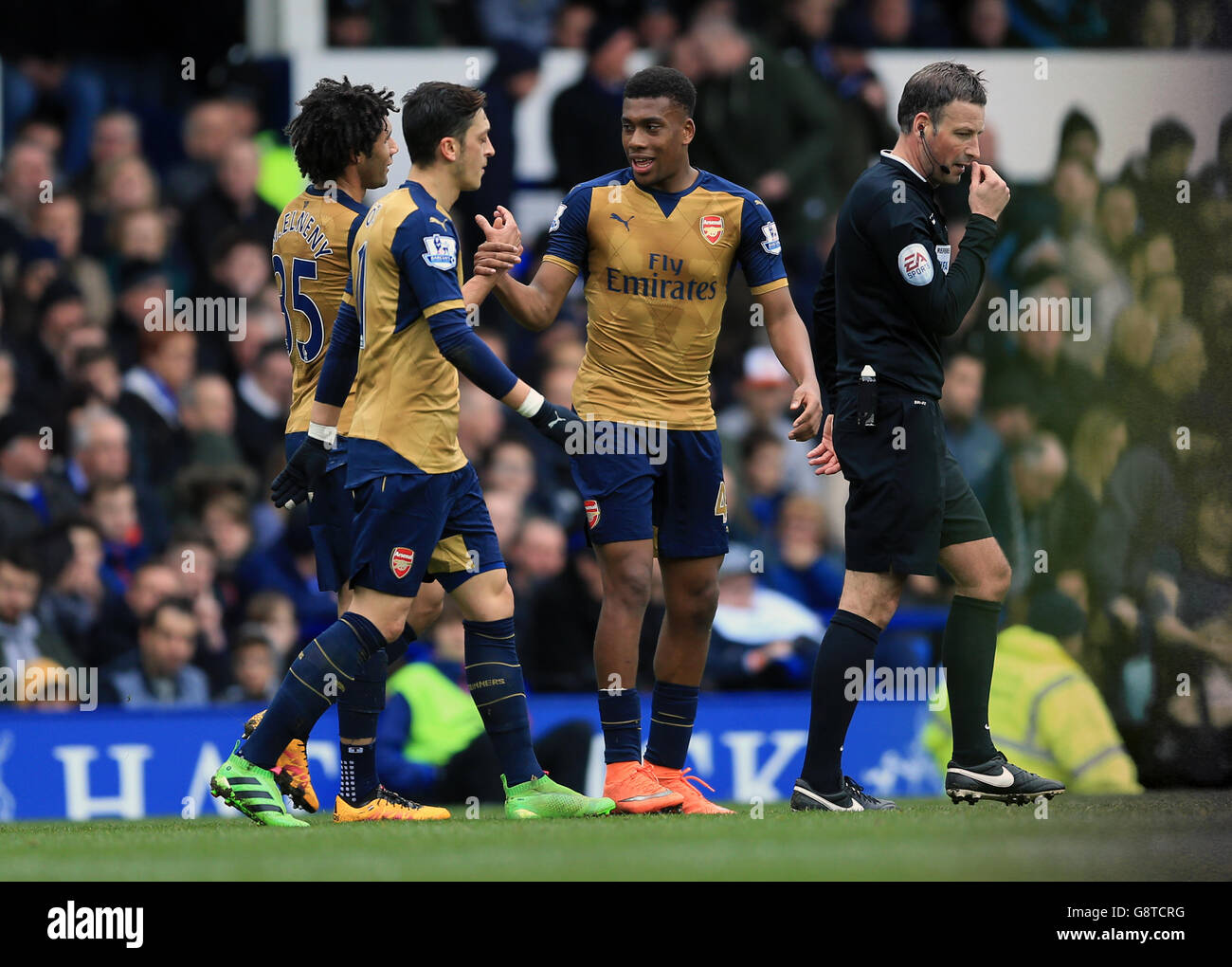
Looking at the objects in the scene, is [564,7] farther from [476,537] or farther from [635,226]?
[476,537]

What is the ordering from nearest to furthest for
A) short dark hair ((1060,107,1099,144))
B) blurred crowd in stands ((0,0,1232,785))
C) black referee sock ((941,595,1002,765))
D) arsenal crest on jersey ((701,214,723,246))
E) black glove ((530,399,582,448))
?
black glove ((530,399,582,448)) → black referee sock ((941,595,1002,765)) → arsenal crest on jersey ((701,214,723,246)) → blurred crowd in stands ((0,0,1232,785)) → short dark hair ((1060,107,1099,144))

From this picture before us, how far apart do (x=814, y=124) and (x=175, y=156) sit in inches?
135

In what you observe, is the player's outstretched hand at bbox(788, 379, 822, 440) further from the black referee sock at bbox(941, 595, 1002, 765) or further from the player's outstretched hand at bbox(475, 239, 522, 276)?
the player's outstretched hand at bbox(475, 239, 522, 276)

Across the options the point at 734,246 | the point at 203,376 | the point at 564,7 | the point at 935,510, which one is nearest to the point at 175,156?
the point at 203,376

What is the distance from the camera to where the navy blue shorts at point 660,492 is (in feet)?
19.8

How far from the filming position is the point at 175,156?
10.3m

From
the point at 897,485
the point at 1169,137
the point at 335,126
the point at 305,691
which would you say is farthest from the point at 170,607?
the point at 1169,137

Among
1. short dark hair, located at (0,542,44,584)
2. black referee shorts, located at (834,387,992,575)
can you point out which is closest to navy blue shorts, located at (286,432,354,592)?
black referee shorts, located at (834,387,992,575)

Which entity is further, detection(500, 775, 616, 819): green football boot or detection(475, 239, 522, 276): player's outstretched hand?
detection(475, 239, 522, 276): player's outstretched hand

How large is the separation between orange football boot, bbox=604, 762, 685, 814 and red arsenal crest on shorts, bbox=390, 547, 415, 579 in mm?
1002

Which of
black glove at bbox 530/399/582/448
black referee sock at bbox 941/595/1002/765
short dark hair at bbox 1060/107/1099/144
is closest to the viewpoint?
black glove at bbox 530/399/582/448

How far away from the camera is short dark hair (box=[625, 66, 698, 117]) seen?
240 inches

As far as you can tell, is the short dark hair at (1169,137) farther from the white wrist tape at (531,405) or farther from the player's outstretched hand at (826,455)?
the white wrist tape at (531,405)

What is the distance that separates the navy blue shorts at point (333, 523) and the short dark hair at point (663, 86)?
1457 mm
